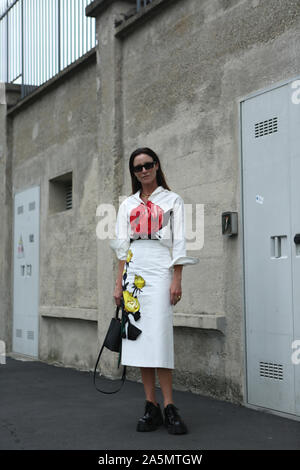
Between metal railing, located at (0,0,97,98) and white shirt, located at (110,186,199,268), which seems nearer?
white shirt, located at (110,186,199,268)

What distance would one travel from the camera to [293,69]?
4.80 m

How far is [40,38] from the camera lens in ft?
33.7

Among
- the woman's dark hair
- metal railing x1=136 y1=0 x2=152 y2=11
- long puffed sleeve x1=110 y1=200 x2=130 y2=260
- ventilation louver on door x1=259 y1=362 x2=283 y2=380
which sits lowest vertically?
ventilation louver on door x1=259 y1=362 x2=283 y2=380

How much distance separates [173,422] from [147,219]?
134 centimetres

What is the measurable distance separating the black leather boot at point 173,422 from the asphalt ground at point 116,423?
0.13 ft

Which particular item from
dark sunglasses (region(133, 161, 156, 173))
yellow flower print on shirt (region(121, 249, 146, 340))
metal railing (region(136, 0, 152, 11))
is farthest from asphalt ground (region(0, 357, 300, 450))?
metal railing (region(136, 0, 152, 11))

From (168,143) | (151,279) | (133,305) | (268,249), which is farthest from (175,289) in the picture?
(168,143)

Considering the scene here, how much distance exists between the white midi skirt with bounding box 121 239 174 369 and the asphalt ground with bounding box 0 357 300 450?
495 millimetres

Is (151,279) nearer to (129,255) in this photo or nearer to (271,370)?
(129,255)

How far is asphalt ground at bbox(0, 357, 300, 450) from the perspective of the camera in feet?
13.2

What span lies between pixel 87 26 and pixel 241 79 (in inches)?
151

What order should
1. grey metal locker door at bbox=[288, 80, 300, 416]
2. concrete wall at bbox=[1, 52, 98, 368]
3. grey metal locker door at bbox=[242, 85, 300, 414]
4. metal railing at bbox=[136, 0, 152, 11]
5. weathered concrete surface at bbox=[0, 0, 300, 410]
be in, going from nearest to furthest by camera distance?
grey metal locker door at bbox=[288, 80, 300, 416] → grey metal locker door at bbox=[242, 85, 300, 414] → weathered concrete surface at bbox=[0, 0, 300, 410] → metal railing at bbox=[136, 0, 152, 11] → concrete wall at bbox=[1, 52, 98, 368]

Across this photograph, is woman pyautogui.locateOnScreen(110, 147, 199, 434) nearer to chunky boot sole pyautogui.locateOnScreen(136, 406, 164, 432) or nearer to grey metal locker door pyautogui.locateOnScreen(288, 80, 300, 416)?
chunky boot sole pyautogui.locateOnScreen(136, 406, 164, 432)
